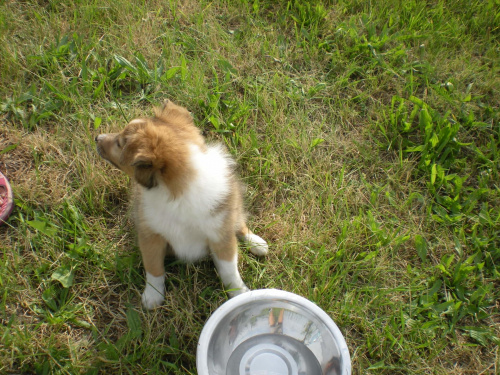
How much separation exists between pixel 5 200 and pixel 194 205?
162 centimetres

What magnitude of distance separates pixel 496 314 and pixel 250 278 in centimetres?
179

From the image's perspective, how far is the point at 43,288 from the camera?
2.79m

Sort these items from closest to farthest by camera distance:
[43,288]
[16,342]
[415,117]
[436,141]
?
[16,342] → [43,288] → [436,141] → [415,117]

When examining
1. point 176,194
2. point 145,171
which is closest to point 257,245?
point 176,194

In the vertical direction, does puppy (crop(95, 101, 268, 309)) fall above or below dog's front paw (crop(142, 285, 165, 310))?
above

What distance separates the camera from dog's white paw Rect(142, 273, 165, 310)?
2.75 m

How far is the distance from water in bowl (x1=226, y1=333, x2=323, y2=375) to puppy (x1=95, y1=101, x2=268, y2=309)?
15.1 inches

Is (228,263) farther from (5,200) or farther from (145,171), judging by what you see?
(5,200)

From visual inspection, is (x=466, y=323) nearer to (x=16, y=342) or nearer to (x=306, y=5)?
(x=16, y=342)

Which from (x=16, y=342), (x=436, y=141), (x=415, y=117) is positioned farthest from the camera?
(x=415, y=117)

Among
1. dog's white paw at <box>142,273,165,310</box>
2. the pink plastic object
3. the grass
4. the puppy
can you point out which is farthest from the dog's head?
the pink plastic object

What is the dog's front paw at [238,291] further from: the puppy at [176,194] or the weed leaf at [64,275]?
the weed leaf at [64,275]

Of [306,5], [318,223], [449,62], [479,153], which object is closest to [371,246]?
[318,223]

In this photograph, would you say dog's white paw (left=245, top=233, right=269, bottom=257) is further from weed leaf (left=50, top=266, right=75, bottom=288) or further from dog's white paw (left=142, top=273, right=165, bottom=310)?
weed leaf (left=50, top=266, right=75, bottom=288)
